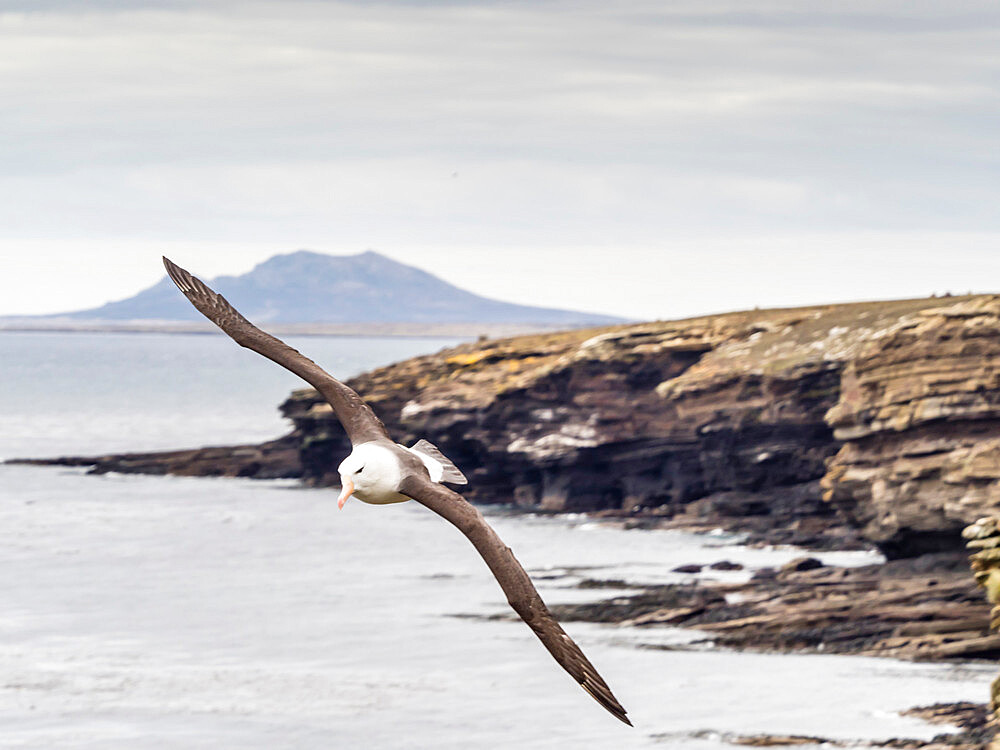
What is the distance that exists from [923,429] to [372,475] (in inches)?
2194

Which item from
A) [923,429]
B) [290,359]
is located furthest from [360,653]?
[290,359]

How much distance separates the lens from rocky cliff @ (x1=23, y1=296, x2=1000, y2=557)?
70.9 meters

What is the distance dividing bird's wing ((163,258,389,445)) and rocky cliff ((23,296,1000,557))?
4843 centimetres

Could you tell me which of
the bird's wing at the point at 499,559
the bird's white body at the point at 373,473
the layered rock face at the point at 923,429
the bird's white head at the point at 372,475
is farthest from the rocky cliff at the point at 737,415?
the bird's white head at the point at 372,475

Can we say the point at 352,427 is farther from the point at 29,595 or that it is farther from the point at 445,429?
the point at 445,429

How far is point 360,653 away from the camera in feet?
260

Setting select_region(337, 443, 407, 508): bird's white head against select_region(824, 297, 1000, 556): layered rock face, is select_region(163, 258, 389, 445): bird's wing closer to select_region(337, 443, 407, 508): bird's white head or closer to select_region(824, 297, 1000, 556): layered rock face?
select_region(337, 443, 407, 508): bird's white head

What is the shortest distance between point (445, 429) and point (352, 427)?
91.9 metres

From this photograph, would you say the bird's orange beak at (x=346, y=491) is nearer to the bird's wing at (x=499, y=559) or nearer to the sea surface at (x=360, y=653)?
the bird's wing at (x=499, y=559)

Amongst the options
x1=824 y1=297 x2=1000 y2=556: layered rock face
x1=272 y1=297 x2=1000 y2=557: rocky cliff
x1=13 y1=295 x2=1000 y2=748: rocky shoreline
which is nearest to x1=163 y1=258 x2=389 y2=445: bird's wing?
x1=13 y1=295 x2=1000 y2=748: rocky shoreline

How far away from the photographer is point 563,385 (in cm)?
11006

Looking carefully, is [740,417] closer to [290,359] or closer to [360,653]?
[360,653]

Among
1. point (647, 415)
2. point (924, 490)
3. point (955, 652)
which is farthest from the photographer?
point (647, 415)

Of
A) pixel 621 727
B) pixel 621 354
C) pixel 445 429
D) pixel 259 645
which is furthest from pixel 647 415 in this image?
pixel 621 727
